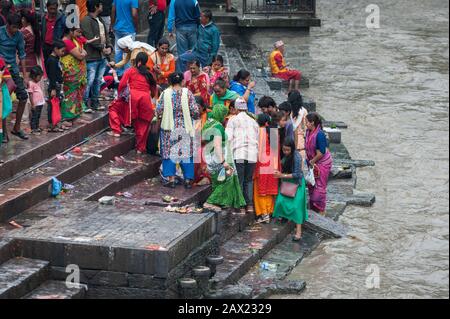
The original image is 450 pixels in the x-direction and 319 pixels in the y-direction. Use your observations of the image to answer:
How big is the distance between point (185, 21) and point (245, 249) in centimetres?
478

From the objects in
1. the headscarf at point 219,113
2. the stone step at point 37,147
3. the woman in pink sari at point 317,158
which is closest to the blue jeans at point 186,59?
the stone step at point 37,147

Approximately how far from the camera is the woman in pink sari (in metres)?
13.5

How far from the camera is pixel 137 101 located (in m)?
13.4

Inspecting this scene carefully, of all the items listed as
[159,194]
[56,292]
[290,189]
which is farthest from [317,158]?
[56,292]

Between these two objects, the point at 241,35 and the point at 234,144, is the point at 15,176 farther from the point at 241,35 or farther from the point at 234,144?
the point at 241,35

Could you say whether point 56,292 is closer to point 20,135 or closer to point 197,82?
point 20,135

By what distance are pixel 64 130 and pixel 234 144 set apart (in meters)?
2.05

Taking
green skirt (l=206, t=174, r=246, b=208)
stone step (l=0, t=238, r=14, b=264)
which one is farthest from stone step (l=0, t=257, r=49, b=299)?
green skirt (l=206, t=174, r=246, b=208)

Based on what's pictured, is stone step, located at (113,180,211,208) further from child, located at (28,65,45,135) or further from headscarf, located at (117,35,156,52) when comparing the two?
headscarf, located at (117,35,156,52)

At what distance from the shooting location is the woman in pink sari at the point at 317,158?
44.4 feet

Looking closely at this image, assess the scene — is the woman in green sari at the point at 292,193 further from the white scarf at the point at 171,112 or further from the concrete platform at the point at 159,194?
the white scarf at the point at 171,112

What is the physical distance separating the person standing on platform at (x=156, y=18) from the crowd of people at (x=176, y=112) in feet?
5.95

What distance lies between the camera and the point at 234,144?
496 inches
